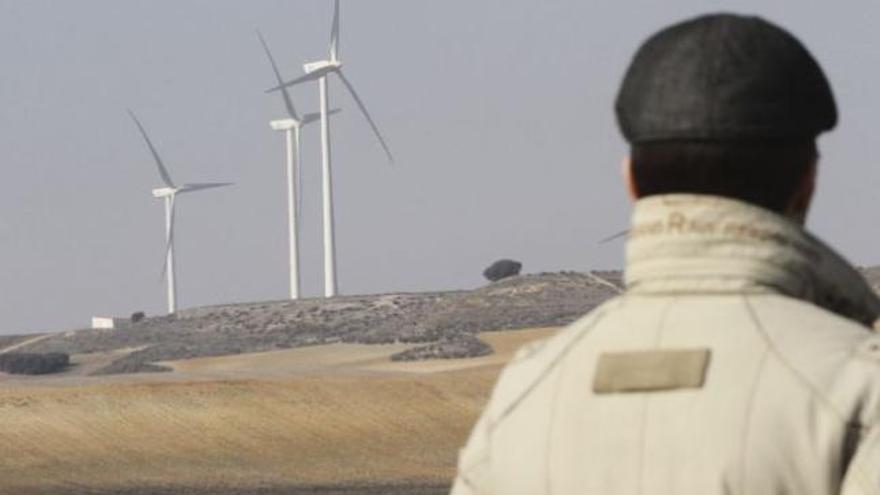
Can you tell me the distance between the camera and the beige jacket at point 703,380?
14.0 feet

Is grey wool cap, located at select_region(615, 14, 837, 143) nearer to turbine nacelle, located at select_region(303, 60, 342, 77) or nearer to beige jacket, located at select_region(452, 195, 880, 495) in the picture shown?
beige jacket, located at select_region(452, 195, 880, 495)

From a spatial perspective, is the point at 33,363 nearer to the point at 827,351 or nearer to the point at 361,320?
the point at 361,320

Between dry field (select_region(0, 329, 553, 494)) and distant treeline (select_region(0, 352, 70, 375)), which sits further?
distant treeline (select_region(0, 352, 70, 375))

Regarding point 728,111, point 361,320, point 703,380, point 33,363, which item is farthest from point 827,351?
point 361,320

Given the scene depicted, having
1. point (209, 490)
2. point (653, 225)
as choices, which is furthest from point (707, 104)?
point (209, 490)

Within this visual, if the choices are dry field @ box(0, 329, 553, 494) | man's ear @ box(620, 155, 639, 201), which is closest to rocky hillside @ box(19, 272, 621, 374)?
dry field @ box(0, 329, 553, 494)

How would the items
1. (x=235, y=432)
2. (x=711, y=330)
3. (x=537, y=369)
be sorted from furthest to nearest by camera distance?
(x=235, y=432) < (x=537, y=369) < (x=711, y=330)

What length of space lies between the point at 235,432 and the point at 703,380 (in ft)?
202

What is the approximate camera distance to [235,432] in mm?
65500

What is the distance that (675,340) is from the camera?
4.49 meters

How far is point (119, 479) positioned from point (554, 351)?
50215 millimetres

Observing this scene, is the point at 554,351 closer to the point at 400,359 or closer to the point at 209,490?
the point at 209,490

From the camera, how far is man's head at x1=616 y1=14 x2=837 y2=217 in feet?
14.9

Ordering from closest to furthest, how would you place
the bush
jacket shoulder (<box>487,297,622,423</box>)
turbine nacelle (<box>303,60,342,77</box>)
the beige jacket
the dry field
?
the beige jacket < jacket shoulder (<box>487,297,622,423</box>) < the dry field < turbine nacelle (<box>303,60,342,77</box>) < the bush
